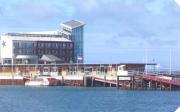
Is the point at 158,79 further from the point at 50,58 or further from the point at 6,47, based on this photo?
the point at 6,47

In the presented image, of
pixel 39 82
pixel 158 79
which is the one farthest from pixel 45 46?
pixel 158 79

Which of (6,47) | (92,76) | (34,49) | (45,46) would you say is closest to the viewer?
(92,76)

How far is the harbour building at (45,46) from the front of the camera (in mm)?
156750

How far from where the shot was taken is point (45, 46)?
529 feet

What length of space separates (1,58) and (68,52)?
18.7 m

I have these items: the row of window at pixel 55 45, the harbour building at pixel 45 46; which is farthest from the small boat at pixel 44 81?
the row of window at pixel 55 45

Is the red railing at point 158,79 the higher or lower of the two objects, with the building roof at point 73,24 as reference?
lower

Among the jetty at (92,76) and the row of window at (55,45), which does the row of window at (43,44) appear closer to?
the row of window at (55,45)

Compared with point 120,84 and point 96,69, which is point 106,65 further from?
point 120,84

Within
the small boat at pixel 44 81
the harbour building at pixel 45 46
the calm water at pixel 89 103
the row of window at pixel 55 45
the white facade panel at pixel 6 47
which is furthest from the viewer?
the row of window at pixel 55 45

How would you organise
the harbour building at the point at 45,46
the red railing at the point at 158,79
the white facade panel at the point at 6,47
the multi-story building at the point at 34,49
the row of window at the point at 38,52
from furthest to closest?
the row of window at the point at 38,52 → the white facade panel at the point at 6,47 → the harbour building at the point at 45,46 → the multi-story building at the point at 34,49 → the red railing at the point at 158,79

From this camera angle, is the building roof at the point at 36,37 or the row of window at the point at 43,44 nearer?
the row of window at the point at 43,44

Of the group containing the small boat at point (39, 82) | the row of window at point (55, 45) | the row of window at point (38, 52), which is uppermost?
the row of window at point (55, 45)

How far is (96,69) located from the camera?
467 feet
